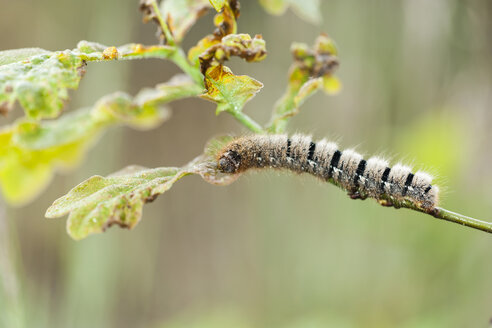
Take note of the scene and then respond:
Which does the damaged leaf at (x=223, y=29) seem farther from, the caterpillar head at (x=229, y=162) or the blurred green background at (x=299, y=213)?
the blurred green background at (x=299, y=213)

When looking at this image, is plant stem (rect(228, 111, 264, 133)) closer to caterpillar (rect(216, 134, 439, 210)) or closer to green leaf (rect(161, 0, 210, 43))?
caterpillar (rect(216, 134, 439, 210))

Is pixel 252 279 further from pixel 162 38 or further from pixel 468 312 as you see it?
pixel 162 38

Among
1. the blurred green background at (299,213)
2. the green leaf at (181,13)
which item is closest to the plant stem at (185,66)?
the green leaf at (181,13)

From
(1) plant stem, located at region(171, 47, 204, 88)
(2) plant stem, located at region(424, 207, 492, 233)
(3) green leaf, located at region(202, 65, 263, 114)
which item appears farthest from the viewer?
(1) plant stem, located at region(171, 47, 204, 88)

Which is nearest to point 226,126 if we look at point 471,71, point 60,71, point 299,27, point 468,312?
point 299,27

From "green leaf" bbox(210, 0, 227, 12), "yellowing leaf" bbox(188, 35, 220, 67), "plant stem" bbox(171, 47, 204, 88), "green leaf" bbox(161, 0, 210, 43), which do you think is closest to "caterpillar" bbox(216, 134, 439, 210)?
"plant stem" bbox(171, 47, 204, 88)
